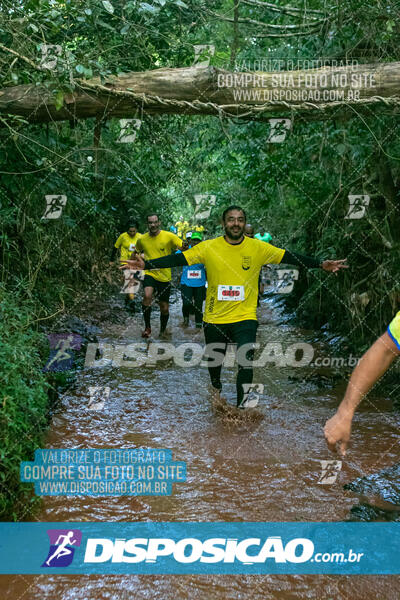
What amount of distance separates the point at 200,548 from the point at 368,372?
185cm

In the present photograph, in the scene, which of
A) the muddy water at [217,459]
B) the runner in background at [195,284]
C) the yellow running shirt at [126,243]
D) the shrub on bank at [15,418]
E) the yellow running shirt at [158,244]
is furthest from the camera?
the yellow running shirt at [126,243]

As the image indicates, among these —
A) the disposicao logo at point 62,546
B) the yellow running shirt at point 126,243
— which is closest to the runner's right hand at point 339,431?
the disposicao logo at point 62,546

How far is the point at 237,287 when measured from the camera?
580 centimetres

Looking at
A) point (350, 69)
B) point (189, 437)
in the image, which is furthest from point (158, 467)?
point (350, 69)

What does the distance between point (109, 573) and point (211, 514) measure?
856mm

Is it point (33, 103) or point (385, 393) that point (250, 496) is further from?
point (33, 103)

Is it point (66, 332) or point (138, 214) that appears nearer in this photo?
point (66, 332)

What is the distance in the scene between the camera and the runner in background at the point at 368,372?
232 cm

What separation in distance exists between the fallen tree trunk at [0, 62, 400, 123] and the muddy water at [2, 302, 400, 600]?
2.99 m

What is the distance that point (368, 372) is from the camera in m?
2.33

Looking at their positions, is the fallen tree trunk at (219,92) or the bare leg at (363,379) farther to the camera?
the fallen tree trunk at (219,92)

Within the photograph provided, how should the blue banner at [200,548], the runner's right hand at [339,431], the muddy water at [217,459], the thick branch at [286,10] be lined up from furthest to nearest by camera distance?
the thick branch at [286,10] → the blue banner at [200,548] → the muddy water at [217,459] → the runner's right hand at [339,431]

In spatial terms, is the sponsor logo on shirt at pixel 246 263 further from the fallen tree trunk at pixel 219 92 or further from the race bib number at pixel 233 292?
the fallen tree trunk at pixel 219 92

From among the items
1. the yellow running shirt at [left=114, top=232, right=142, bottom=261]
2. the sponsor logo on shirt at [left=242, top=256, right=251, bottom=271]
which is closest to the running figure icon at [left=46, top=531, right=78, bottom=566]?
the sponsor logo on shirt at [left=242, top=256, right=251, bottom=271]
